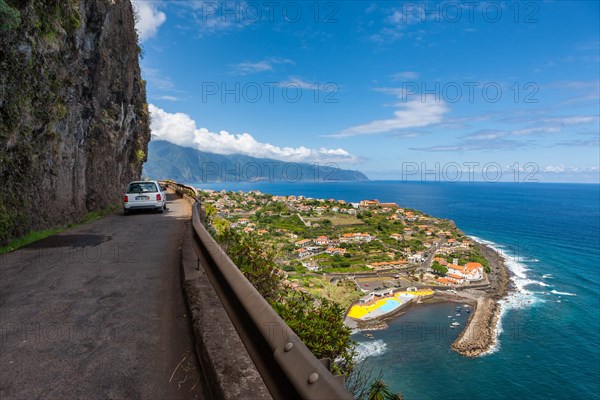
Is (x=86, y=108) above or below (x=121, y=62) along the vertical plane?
below

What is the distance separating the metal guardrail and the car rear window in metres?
15.2

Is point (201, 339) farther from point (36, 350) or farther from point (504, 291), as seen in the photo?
point (504, 291)

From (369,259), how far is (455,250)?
78.1 ft

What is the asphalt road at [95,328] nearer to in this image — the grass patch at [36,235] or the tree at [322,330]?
the grass patch at [36,235]

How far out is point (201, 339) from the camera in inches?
128

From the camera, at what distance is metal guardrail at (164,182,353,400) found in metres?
1.63

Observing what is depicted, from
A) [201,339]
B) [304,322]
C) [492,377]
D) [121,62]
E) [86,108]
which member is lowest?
[492,377]

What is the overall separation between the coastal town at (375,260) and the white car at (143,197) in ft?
14.5

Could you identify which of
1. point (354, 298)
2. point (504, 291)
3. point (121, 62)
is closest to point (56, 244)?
point (121, 62)

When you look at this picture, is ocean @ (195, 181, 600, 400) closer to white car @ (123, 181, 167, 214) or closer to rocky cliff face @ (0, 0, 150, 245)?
white car @ (123, 181, 167, 214)

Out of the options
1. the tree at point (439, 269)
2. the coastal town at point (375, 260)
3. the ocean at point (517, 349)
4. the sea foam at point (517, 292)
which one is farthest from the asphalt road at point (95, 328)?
the tree at point (439, 269)

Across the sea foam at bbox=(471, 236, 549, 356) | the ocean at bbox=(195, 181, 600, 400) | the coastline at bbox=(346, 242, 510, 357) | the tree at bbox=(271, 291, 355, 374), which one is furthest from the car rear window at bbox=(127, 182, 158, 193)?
the sea foam at bbox=(471, 236, 549, 356)

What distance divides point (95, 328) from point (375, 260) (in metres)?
73.6

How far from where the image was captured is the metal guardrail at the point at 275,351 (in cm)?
163
